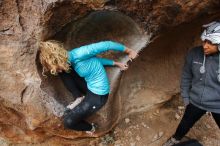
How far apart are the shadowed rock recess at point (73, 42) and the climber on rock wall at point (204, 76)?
435 millimetres

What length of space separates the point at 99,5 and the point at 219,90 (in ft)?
4.15

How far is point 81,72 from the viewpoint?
336 centimetres

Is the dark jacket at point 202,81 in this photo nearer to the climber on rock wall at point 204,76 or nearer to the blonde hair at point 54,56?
the climber on rock wall at point 204,76

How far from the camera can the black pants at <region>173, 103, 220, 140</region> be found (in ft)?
11.4

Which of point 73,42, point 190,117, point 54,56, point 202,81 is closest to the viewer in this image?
point 54,56

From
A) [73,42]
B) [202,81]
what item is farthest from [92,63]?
[202,81]

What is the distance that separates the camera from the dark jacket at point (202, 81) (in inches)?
126

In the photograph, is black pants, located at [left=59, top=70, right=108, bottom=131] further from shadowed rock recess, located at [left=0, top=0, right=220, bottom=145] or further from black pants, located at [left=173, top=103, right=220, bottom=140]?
black pants, located at [left=173, top=103, right=220, bottom=140]

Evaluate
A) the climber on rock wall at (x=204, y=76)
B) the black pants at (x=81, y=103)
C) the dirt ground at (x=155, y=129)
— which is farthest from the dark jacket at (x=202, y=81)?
the dirt ground at (x=155, y=129)

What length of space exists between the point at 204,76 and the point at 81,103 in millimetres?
1148

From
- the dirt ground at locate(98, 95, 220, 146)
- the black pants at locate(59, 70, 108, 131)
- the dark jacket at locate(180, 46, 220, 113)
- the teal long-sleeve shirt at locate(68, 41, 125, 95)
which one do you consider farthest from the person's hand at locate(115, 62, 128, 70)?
the dirt ground at locate(98, 95, 220, 146)

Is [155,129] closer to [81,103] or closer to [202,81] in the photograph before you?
[81,103]

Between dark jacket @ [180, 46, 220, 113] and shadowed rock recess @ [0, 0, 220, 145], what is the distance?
0.48 meters

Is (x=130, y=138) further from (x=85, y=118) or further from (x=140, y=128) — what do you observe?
(x=85, y=118)
